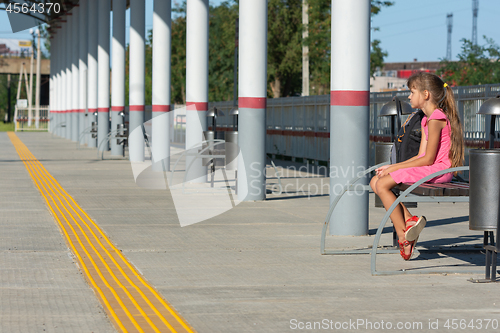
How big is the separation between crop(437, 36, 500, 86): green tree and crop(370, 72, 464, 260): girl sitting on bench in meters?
36.8

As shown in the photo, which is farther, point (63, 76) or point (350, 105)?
point (63, 76)

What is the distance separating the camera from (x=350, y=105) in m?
9.56

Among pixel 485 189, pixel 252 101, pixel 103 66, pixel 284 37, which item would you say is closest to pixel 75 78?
pixel 103 66

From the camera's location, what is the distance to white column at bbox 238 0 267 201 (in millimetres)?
13297

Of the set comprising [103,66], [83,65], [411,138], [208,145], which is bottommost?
[208,145]

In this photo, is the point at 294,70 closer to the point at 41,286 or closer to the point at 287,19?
the point at 287,19

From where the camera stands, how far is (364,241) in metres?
9.09

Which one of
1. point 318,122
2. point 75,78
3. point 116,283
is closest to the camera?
point 116,283

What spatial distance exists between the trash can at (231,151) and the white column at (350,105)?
216 inches

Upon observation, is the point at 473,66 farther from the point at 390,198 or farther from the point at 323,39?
the point at 390,198

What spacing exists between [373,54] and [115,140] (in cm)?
2719

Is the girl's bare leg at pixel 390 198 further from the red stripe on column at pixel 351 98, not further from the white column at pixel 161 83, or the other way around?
the white column at pixel 161 83

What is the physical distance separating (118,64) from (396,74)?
388 ft

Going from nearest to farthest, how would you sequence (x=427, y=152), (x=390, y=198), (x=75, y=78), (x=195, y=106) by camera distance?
(x=427, y=152), (x=390, y=198), (x=195, y=106), (x=75, y=78)
